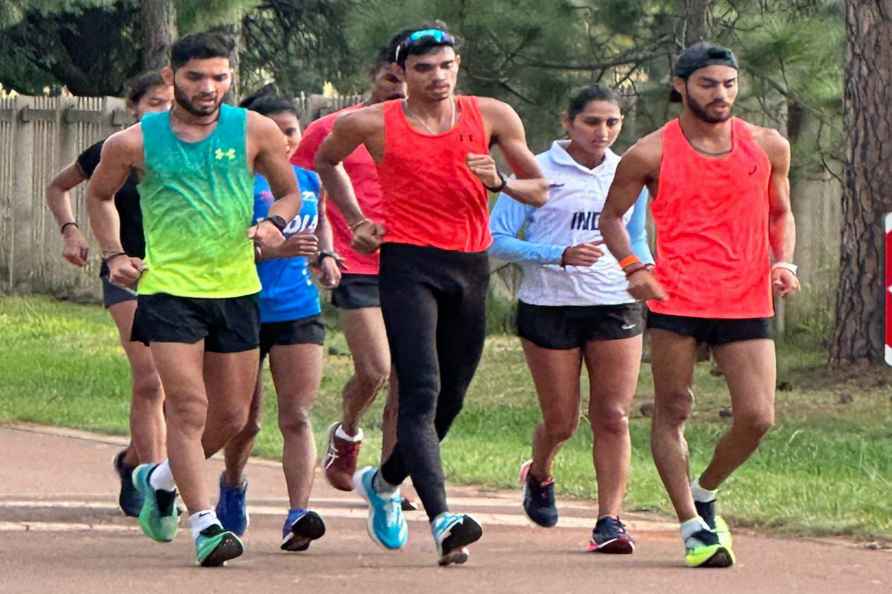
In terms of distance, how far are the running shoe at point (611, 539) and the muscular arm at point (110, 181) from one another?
2.08 meters

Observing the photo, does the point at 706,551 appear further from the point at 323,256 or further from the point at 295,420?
the point at 323,256

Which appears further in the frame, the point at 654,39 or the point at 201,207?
the point at 654,39

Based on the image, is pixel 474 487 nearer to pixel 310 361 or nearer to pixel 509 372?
pixel 310 361

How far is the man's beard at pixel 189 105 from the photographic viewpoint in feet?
26.4

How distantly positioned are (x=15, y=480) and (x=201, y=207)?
3005 millimetres

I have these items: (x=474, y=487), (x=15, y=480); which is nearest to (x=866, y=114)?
(x=474, y=487)

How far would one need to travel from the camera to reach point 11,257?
2311 centimetres

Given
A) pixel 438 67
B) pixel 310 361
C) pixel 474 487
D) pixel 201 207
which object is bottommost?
pixel 474 487

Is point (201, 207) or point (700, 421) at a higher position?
point (201, 207)

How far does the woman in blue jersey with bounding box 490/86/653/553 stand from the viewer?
8.80 meters

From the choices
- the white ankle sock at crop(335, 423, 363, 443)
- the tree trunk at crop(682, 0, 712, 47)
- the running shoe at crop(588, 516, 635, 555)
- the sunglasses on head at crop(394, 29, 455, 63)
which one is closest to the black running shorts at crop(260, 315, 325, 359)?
the sunglasses on head at crop(394, 29, 455, 63)

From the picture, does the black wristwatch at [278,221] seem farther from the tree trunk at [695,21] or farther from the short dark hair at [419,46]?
the tree trunk at [695,21]

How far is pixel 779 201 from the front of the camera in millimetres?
8320

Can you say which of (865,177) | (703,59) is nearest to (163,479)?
(703,59)
